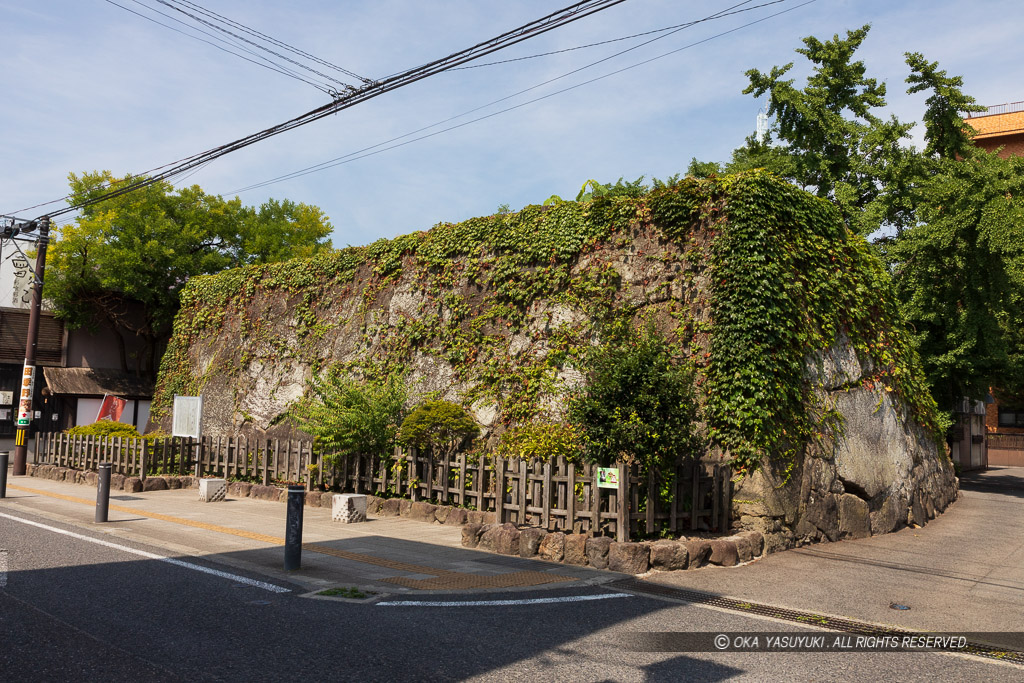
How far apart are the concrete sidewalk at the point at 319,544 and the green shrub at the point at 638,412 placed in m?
1.95

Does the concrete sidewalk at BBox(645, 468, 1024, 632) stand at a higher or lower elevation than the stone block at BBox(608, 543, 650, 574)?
lower

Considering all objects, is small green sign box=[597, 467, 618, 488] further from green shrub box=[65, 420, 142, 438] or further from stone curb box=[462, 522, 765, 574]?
green shrub box=[65, 420, 142, 438]

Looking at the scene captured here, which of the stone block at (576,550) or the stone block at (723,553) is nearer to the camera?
the stone block at (576,550)

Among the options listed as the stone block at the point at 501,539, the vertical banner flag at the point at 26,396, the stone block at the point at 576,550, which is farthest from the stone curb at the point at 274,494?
the stone block at the point at 576,550

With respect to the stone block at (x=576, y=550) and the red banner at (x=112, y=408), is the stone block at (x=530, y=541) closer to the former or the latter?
the stone block at (x=576, y=550)

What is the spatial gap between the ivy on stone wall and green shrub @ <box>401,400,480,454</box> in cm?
88

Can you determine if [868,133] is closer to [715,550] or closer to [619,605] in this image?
[715,550]

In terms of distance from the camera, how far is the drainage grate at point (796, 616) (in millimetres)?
6332

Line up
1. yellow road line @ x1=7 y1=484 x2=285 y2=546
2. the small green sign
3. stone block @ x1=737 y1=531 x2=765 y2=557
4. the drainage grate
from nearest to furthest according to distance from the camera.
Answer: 1. the drainage grate
2. the small green sign
3. stone block @ x1=737 y1=531 x2=765 y2=557
4. yellow road line @ x1=7 y1=484 x2=285 y2=546

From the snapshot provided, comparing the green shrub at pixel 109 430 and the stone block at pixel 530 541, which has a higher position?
the green shrub at pixel 109 430

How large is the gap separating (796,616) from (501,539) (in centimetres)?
417

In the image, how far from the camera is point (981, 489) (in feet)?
74.0

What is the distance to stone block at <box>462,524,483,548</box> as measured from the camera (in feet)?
35.1

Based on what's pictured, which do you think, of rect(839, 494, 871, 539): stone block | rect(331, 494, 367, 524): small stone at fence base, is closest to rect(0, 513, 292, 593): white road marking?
rect(331, 494, 367, 524): small stone at fence base
